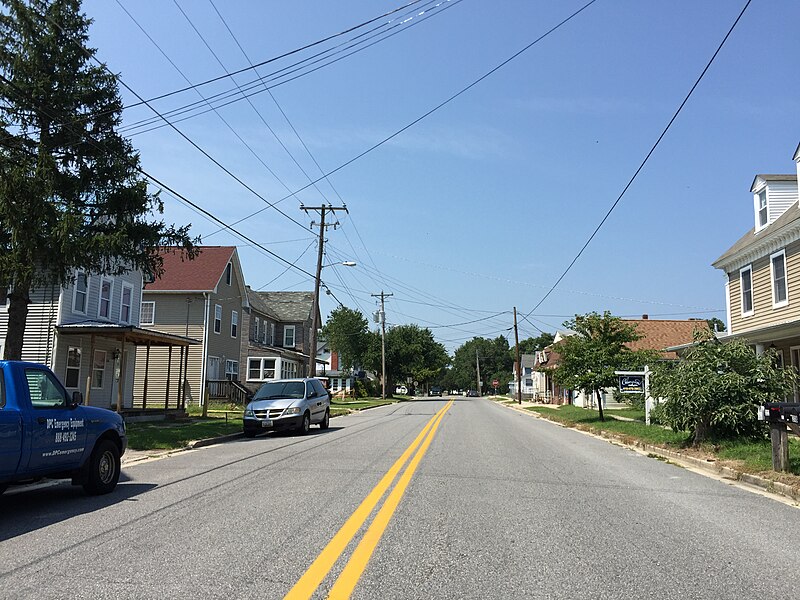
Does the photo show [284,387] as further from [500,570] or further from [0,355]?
[500,570]

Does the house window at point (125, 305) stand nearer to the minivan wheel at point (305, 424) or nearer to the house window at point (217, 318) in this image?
the house window at point (217, 318)

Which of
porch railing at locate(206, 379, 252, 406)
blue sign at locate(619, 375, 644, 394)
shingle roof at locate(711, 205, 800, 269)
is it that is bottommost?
porch railing at locate(206, 379, 252, 406)

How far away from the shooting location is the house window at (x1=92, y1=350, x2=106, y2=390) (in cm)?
2655

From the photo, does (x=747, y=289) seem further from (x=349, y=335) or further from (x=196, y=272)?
(x=349, y=335)

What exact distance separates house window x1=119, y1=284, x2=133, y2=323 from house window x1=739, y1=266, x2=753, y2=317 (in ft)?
78.5

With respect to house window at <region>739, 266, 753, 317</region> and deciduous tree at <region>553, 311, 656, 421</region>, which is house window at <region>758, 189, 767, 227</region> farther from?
deciduous tree at <region>553, 311, 656, 421</region>

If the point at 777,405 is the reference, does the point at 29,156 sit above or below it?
above

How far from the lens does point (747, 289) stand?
23578 millimetres

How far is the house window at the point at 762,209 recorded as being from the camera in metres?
23.0

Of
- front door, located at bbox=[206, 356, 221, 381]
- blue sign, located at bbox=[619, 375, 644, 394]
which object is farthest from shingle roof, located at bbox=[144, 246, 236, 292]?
blue sign, located at bbox=[619, 375, 644, 394]

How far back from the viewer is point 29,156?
1703cm

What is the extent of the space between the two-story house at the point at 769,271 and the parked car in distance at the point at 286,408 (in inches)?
539

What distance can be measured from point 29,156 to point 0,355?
10376 mm

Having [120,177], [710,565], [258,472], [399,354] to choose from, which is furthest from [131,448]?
[399,354]
